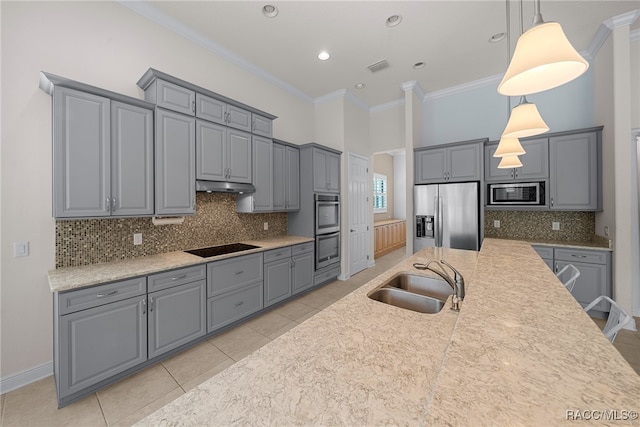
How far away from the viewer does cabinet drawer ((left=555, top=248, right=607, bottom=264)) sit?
115 inches

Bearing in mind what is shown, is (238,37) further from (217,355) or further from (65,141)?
(217,355)

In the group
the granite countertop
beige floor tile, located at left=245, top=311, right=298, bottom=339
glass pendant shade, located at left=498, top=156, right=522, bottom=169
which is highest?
glass pendant shade, located at left=498, top=156, right=522, bottom=169

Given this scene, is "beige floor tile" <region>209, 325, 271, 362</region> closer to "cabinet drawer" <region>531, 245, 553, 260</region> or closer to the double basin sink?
the double basin sink

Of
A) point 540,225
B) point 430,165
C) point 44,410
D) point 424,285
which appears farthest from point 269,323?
point 540,225

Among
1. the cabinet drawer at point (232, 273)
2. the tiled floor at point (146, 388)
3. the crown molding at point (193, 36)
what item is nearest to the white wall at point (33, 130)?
the crown molding at point (193, 36)

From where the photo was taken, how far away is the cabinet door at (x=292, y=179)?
382 cm

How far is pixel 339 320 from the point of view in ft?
3.69

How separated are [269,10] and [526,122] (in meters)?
2.65

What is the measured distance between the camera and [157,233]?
2.65 metres

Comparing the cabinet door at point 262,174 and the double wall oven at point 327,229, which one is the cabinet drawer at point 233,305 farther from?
the double wall oven at point 327,229

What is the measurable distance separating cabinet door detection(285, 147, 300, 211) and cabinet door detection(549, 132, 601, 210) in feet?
11.8

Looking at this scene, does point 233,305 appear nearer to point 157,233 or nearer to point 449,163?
point 157,233

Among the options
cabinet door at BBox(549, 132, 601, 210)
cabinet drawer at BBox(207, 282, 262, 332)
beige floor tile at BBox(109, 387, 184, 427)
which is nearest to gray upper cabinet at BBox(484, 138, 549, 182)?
cabinet door at BBox(549, 132, 601, 210)

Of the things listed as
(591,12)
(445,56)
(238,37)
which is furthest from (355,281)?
(591,12)
